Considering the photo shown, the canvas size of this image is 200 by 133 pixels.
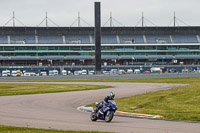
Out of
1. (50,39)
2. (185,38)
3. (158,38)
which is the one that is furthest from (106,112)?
(185,38)

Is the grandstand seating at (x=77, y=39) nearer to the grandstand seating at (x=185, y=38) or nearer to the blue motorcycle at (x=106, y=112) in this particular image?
the grandstand seating at (x=185, y=38)

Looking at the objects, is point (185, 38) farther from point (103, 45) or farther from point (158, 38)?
point (103, 45)

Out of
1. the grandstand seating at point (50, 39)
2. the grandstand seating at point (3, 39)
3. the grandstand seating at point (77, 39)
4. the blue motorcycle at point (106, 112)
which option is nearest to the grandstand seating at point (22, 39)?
the grandstand seating at point (3, 39)

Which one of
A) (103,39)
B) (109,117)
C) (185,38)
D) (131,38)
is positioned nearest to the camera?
(109,117)

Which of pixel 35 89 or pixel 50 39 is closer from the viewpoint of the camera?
pixel 35 89

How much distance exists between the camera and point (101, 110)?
76.1 ft

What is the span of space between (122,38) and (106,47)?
9.18m

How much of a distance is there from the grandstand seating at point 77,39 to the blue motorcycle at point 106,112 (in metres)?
130

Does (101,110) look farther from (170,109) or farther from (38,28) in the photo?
(38,28)

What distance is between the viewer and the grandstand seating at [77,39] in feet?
503

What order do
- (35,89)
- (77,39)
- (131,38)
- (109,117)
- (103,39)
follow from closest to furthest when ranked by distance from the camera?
(109,117)
(35,89)
(77,39)
(103,39)
(131,38)

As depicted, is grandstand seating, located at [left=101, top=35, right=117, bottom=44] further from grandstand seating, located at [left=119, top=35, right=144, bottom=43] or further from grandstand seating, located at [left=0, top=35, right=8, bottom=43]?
grandstand seating, located at [left=0, top=35, right=8, bottom=43]

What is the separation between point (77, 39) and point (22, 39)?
20.5 m

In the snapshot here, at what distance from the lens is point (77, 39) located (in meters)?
155
